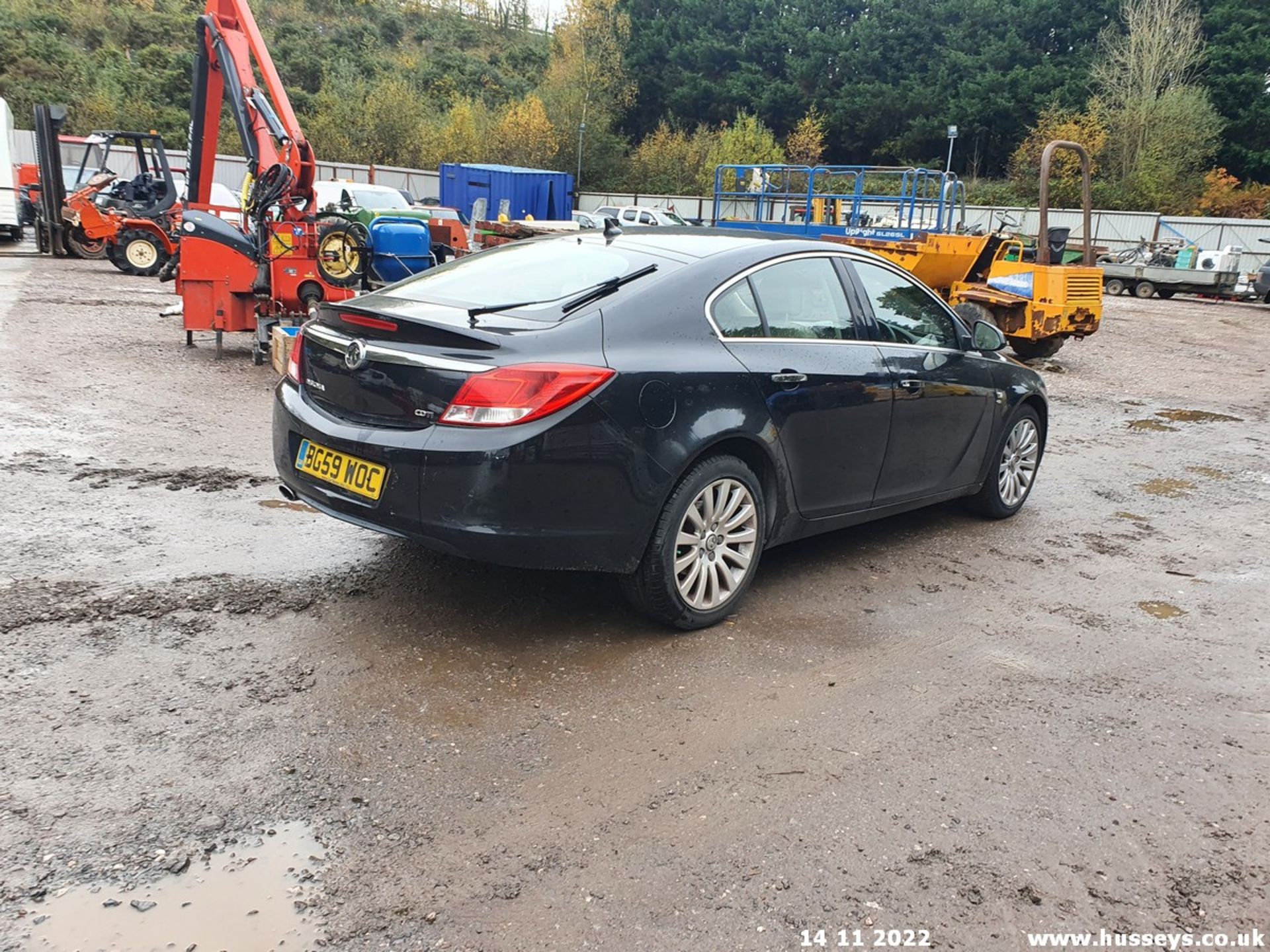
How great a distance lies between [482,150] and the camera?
51281mm

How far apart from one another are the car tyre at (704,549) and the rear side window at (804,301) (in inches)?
29.7

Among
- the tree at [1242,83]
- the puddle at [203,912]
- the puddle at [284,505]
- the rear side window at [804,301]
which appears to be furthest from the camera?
the tree at [1242,83]

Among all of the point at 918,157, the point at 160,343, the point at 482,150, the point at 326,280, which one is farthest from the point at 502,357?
the point at 918,157

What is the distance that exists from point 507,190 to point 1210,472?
95.0ft

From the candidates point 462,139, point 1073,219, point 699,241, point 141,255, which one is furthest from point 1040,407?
point 462,139

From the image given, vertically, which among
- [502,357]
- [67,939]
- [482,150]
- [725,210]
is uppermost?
[482,150]

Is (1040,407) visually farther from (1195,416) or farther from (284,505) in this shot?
(1195,416)

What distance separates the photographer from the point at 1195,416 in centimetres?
1046

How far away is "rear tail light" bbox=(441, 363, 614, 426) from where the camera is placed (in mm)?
3455

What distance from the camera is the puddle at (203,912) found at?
226 centimetres

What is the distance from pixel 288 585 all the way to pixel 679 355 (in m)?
2.01

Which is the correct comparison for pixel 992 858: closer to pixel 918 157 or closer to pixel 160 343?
pixel 160 343

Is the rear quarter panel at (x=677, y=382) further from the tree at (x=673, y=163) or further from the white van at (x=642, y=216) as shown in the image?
the tree at (x=673, y=163)

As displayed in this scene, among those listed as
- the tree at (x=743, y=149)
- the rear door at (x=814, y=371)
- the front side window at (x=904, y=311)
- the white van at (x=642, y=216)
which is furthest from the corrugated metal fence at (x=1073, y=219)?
the rear door at (x=814, y=371)
